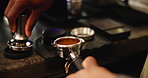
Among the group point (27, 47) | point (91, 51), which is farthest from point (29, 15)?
point (91, 51)

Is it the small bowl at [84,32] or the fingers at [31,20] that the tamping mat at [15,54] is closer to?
the fingers at [31,20]

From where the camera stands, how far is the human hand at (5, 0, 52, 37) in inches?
44.1

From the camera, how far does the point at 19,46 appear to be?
1282mm

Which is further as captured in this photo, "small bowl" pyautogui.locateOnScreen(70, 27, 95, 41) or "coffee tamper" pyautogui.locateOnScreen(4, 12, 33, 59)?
"small bowl" pyautogui.locateOnScreen(70, 27, 95, 41)

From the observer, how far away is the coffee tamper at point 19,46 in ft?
4.04

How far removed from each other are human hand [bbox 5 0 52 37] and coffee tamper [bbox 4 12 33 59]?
1.2 inches

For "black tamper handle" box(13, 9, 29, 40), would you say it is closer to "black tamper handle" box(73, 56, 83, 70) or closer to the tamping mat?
the tamping mat

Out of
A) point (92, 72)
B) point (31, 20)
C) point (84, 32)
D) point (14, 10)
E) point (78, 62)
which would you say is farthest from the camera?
point (84, 32)

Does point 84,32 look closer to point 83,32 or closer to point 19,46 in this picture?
point 83,32

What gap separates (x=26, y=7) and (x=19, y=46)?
27 cm

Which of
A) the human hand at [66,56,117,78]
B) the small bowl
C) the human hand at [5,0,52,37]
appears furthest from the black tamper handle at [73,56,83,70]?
the small bowl

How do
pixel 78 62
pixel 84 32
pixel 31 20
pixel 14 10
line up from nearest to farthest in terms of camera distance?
pixel 78 62 < pixel 14 10 < pixel 31 20 < pixel 84 32

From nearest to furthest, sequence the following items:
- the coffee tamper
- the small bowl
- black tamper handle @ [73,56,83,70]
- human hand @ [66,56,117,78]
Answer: human hand @ [66,56,117,78] → black tamper handle @ [73,56,83,70] → the coffee tamper → the small bowl

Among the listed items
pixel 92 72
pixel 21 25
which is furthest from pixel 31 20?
pixel 92 72
